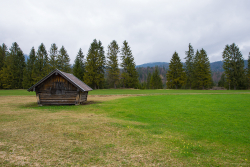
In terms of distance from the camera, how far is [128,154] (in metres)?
5.05

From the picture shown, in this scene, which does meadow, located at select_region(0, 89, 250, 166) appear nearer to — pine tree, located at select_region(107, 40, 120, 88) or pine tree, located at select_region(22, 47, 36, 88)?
pine tree, located at select_region(107, 40, 120, 88)

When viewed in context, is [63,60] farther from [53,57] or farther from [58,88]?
[58,88]

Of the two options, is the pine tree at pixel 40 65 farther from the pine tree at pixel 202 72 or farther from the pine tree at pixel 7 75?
the pine tree at pixel 202 72

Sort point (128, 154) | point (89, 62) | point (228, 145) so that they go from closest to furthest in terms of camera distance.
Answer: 1. point (128, 154)
2. point (228, 145)
3. point (89, 62)

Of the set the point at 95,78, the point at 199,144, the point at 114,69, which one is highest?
the point at 114,69

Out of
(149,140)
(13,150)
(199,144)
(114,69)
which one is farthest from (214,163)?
(114,69)

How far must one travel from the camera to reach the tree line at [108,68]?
53.8 meters

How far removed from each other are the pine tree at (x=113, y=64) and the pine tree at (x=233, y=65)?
1632 inches

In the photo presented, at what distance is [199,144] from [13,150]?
23.9ft

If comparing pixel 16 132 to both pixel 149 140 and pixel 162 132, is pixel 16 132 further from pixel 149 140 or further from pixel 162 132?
pixel 162 132

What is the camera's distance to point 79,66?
207 ft

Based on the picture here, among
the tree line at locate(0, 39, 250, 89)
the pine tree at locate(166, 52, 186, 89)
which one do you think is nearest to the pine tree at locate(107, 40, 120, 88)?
the tree line at locate(0, 39, 250, 89)

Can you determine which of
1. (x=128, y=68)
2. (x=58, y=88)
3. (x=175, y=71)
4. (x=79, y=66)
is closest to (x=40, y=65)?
(x=79, y=66)

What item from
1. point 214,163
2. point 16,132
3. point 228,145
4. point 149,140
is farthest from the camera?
point 16,132
